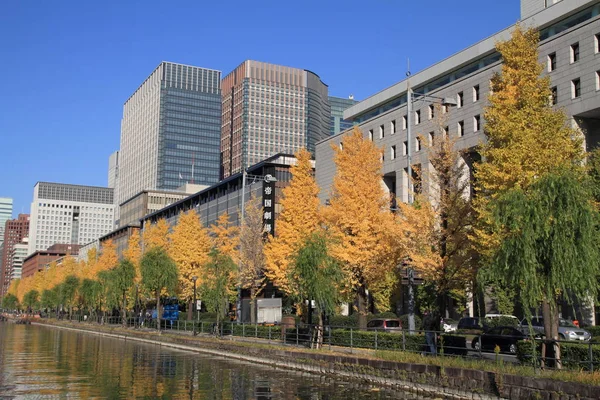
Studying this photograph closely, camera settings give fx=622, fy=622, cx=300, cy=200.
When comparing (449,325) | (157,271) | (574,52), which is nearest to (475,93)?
(574,52)

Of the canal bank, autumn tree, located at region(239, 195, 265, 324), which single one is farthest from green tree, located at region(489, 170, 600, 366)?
autumn tree, located at region(239, 195, 265, 324)

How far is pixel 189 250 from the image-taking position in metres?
67.9

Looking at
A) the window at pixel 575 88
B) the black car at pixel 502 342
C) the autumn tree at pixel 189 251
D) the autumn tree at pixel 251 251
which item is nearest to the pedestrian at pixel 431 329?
the black car at pixel 502 342

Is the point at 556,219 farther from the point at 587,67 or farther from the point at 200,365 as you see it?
the point at 587,67

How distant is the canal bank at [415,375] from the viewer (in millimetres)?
16234

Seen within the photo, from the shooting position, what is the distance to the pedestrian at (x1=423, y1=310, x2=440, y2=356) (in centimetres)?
2397

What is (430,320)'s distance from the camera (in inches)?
1011

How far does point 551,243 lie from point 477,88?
131ft

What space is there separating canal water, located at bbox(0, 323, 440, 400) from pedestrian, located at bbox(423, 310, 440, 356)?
10.4ft

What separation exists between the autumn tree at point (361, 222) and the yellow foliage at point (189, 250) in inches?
1272

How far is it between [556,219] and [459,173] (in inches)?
482

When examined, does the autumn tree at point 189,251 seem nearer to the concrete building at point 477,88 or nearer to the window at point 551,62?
the concrete building at point 477,88

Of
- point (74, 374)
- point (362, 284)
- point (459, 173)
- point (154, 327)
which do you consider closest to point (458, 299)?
point (362, 284)

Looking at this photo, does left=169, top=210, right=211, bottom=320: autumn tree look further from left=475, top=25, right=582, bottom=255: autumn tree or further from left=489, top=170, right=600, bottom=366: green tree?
left=489, top=170, right=600, bottom=366: green tree
